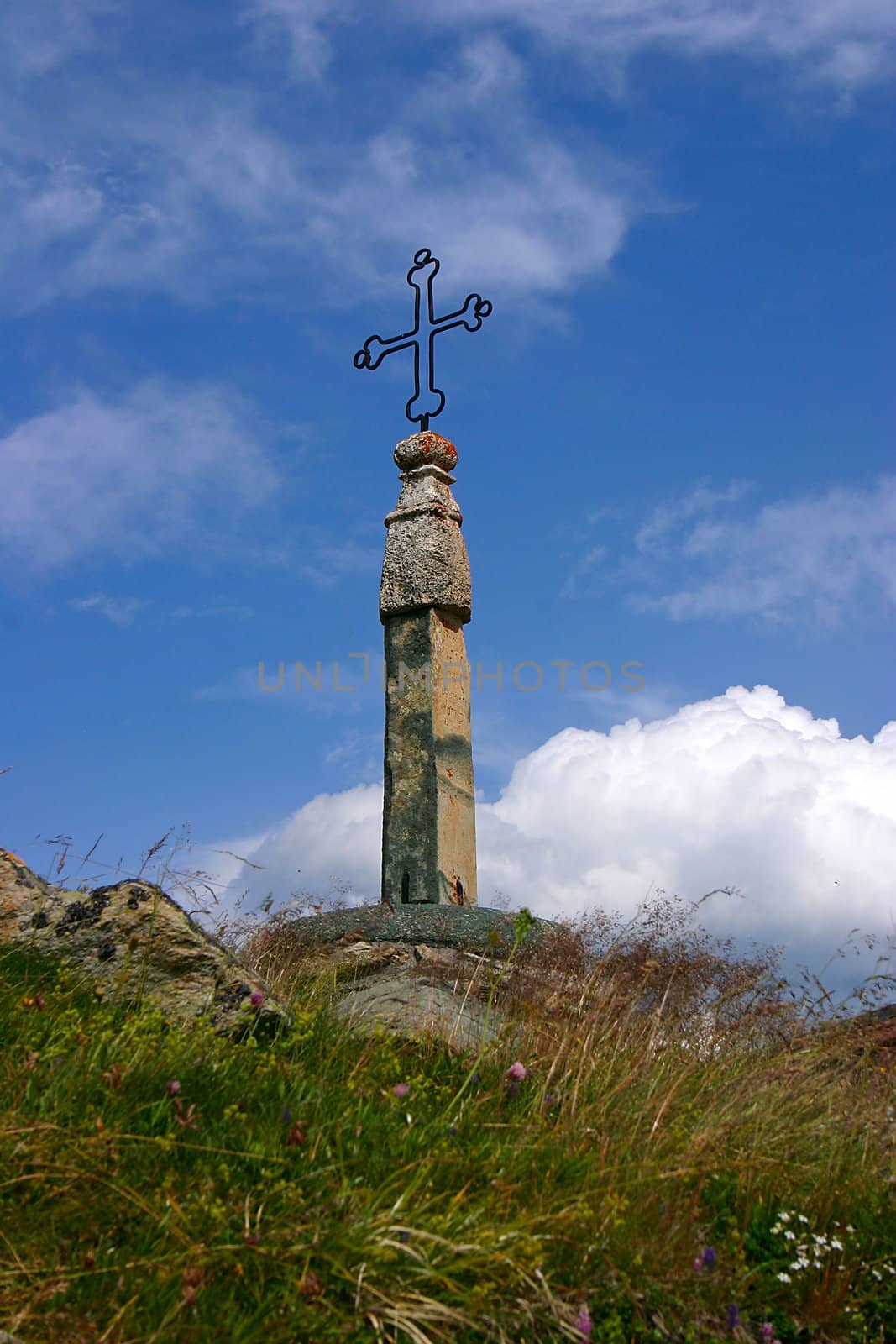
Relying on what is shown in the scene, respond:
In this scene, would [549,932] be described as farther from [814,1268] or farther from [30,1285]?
[30,1285]

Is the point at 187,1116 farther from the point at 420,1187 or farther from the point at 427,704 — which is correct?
the point at 427,704

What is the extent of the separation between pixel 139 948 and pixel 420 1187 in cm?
186

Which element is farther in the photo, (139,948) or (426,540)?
(426,540)

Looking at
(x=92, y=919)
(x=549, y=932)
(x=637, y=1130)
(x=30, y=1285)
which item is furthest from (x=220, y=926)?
(x=30, y=1285)

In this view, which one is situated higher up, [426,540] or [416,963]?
[426,540]

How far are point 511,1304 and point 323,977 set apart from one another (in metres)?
3.30

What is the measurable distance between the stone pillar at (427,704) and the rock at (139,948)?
4655 millimetres

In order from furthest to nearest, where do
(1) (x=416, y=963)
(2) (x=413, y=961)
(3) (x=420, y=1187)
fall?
(2) (x=413, y=961) < (1) (x=416, y=963) < (3) (x=420, y=1187)

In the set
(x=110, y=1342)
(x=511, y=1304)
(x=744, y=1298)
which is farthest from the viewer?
(x=744, y=1298)

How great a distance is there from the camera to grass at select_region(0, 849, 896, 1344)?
2.69 m

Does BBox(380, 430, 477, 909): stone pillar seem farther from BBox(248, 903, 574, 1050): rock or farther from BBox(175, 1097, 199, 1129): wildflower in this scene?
BBox(175, 1097, 199, 1129): wildflower

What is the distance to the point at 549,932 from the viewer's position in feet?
26.2

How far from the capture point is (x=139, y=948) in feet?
14.9

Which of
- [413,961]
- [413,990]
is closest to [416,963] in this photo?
[413,961]
